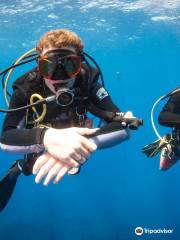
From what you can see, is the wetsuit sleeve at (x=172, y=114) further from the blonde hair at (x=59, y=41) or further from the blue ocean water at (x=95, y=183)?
the blue ocean water at (x=95, y=183)

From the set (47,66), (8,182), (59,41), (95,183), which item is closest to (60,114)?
(47,66)

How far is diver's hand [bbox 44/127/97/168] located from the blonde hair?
123cm

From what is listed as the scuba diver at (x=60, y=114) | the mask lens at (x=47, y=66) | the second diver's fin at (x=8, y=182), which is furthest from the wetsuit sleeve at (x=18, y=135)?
the second diver's fin at (x=8, y=182)

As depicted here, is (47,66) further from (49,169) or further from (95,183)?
(95,183)

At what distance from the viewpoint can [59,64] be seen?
10.0ft

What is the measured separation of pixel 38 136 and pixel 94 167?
20.9m

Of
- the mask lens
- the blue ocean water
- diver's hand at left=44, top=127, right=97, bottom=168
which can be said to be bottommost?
the blue ocean water

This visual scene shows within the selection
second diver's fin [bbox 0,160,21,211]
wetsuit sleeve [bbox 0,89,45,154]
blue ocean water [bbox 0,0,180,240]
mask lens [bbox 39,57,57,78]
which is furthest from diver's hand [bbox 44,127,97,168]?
blue ocean water [bbox 0,0,180,240]

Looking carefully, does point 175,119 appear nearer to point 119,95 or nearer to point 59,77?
point 59,77

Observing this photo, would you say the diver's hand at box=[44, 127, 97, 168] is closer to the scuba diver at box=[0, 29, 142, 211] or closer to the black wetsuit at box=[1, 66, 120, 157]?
the scuba diver at box=[0, 29, 142, 211]

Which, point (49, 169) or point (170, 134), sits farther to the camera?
point (170, 134)

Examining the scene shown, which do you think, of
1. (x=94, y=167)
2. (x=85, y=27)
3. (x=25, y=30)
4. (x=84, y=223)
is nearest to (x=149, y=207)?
(x=84, y=223)

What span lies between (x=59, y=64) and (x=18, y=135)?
84 cm

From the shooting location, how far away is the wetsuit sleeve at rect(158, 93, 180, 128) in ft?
13.9
